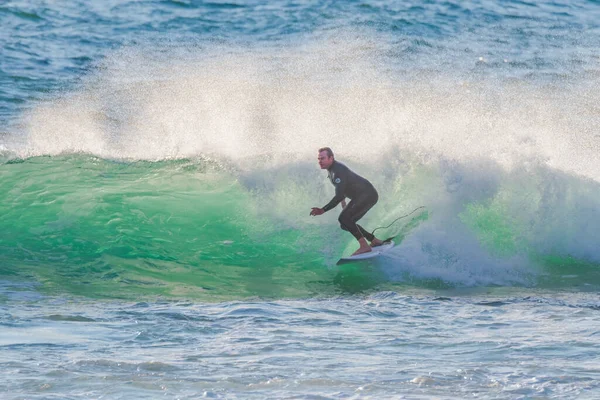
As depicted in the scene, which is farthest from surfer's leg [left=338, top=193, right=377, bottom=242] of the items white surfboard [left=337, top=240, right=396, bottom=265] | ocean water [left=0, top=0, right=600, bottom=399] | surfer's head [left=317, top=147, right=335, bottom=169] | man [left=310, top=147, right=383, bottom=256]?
surfer's head [left=317, top=147, right=335, bottom=169]

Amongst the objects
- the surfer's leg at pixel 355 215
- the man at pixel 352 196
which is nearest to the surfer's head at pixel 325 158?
the man at pixel 352 196

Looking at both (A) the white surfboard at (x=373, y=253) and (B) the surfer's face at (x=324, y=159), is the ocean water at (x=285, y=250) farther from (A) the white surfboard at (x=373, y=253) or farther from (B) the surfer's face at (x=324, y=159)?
(B) the surfer's face at (x=324, y=159)

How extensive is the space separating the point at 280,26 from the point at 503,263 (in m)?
21.6

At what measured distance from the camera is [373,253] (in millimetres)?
11266

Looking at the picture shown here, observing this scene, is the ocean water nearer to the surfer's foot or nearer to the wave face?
the wave face

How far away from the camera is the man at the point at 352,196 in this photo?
10953 millimetres

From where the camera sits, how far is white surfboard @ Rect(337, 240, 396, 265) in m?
11.2

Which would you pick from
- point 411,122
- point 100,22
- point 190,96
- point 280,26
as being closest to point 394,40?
point 280,26

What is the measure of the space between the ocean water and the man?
1.23ft

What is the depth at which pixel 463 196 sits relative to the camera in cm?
1244

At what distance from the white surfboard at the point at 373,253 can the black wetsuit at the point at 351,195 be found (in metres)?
0.17

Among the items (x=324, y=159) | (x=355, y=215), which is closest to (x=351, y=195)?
(x=355, y=215)

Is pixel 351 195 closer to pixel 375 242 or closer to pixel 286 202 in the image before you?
pixel 375 242

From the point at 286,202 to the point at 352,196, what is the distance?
1976mm
